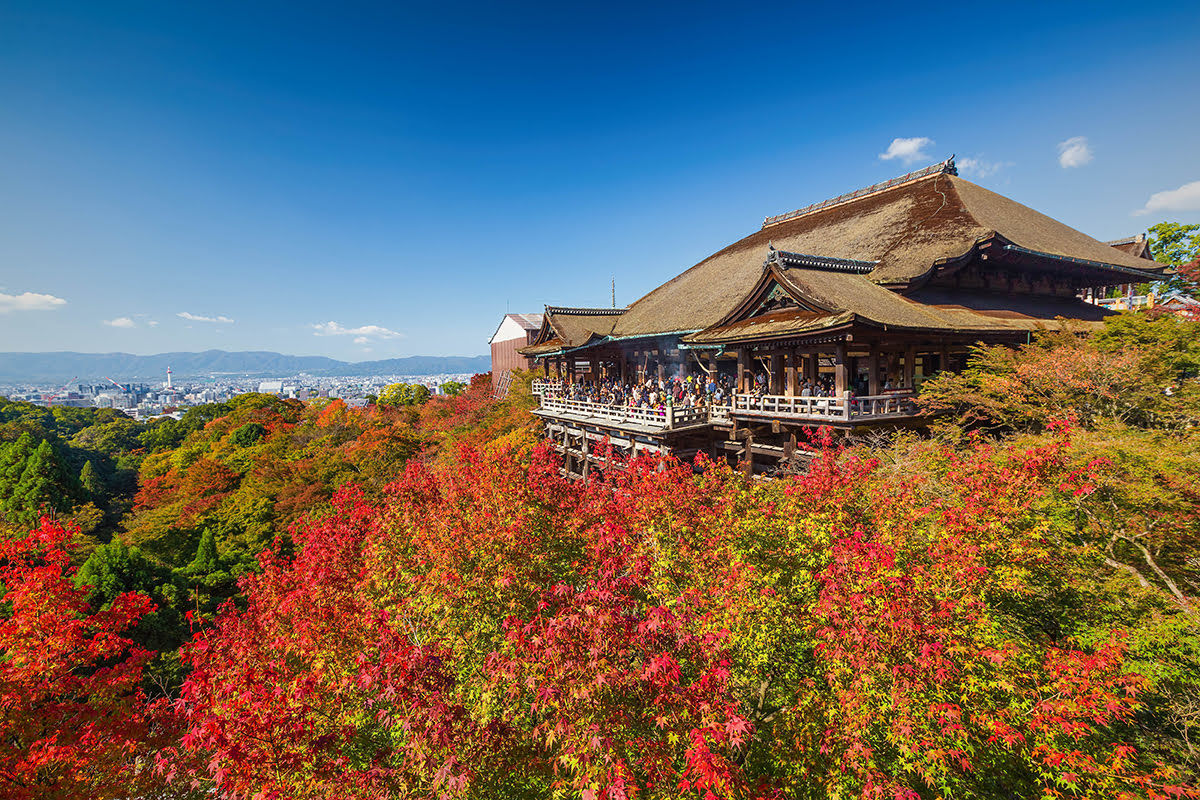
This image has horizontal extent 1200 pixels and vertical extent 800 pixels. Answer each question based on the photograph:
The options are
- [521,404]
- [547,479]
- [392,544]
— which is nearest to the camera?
[392,544]

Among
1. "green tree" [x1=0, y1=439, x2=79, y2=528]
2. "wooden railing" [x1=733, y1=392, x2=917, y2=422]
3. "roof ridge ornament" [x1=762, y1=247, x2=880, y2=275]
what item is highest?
"roof ridge ornament" [x1=762, y1=247, x2=880, y2=275]

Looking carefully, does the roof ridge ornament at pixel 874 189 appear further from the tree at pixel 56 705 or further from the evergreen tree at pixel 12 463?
the evergreen tree at pixel 12 463

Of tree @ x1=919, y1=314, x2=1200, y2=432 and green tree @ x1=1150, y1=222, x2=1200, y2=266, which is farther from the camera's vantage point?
green tree @ x1=1150, y1=222, x2=1200, y2=266

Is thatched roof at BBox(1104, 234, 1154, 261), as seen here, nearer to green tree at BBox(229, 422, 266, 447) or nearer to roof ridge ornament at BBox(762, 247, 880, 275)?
roof ridge ornament at BBox(762, 247, 880, 275)

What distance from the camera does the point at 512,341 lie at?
156 feet

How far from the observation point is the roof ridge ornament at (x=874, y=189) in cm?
2509

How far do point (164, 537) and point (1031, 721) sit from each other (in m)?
27.5

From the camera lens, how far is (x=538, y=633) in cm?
577

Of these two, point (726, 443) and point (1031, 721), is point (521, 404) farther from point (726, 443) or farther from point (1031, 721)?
point (1031, 721)

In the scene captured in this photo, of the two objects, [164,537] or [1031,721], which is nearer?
[1031,721]

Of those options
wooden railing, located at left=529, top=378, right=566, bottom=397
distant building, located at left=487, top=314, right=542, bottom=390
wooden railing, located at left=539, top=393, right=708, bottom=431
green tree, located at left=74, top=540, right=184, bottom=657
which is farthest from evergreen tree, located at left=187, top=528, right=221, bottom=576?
distant building, located at left=487, top=314, right=542, bottom=390

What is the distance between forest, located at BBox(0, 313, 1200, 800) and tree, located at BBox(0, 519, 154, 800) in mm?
39

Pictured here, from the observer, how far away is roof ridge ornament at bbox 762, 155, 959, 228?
25.1 metres

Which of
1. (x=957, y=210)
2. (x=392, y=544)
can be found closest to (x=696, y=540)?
(x=392, y=544)
